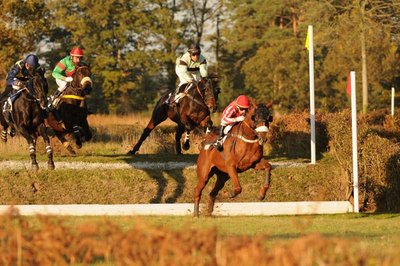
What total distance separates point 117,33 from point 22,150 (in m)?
31.8

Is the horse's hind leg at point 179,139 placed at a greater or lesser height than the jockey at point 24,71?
lesser

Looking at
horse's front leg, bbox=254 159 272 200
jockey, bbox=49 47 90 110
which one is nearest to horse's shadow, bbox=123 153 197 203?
jockey, bbox=49 47 90 110

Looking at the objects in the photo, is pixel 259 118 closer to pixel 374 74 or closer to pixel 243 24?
pixel 374 74

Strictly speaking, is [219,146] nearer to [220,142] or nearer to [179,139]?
[220,142]

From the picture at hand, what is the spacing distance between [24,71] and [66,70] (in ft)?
4.25

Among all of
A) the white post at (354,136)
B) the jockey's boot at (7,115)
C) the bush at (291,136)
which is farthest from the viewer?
the bush at (291,136)

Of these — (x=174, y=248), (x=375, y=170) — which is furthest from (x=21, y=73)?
(x=174, y=248)

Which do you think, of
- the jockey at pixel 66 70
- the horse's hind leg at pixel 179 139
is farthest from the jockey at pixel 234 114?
the horse's hind leg at pixel 179 139

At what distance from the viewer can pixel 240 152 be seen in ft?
58.2

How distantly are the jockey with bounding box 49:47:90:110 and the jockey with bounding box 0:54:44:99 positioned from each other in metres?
0.85

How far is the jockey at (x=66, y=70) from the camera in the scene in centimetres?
2217

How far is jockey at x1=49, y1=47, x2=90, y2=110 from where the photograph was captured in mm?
22172

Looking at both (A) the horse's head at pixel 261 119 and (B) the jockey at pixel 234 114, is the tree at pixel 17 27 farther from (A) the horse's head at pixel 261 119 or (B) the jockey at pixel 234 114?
(A) the horse's head at pixel 261 119

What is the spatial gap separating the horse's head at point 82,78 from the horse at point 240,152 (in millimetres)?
4228
